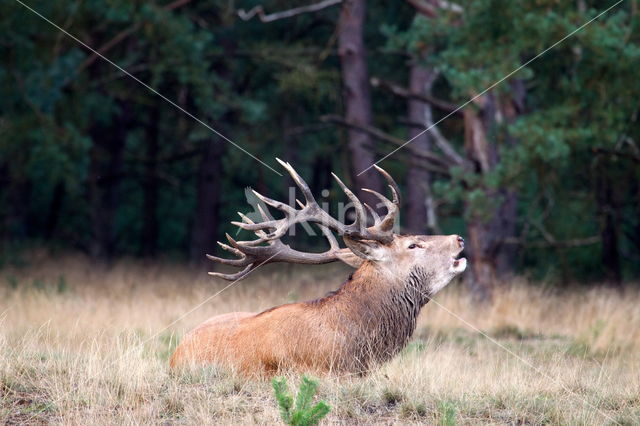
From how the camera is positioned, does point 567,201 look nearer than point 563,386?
No

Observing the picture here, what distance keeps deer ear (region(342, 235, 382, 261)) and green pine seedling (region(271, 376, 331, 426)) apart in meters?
1.97

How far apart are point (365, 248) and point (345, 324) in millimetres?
691

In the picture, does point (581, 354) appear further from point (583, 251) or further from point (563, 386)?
point (583, 251)

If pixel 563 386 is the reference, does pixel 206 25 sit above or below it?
above

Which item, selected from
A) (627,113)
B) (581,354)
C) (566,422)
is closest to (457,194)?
(627,113)

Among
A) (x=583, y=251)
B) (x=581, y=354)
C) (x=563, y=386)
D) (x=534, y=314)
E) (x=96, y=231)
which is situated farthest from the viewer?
(x=96, y=231)

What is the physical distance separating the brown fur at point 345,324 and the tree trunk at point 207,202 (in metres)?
11.2

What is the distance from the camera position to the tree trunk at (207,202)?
1797cm

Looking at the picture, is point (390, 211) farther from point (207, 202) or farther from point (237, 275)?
point (207, 202)

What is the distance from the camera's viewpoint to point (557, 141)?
10805 mm

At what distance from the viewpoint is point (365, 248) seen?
263 inches

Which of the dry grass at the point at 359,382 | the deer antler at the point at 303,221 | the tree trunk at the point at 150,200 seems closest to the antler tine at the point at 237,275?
the deer antler at the point at 303,221

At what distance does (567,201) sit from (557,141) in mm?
5716

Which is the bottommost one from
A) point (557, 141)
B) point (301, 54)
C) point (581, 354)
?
point (581, 354)
